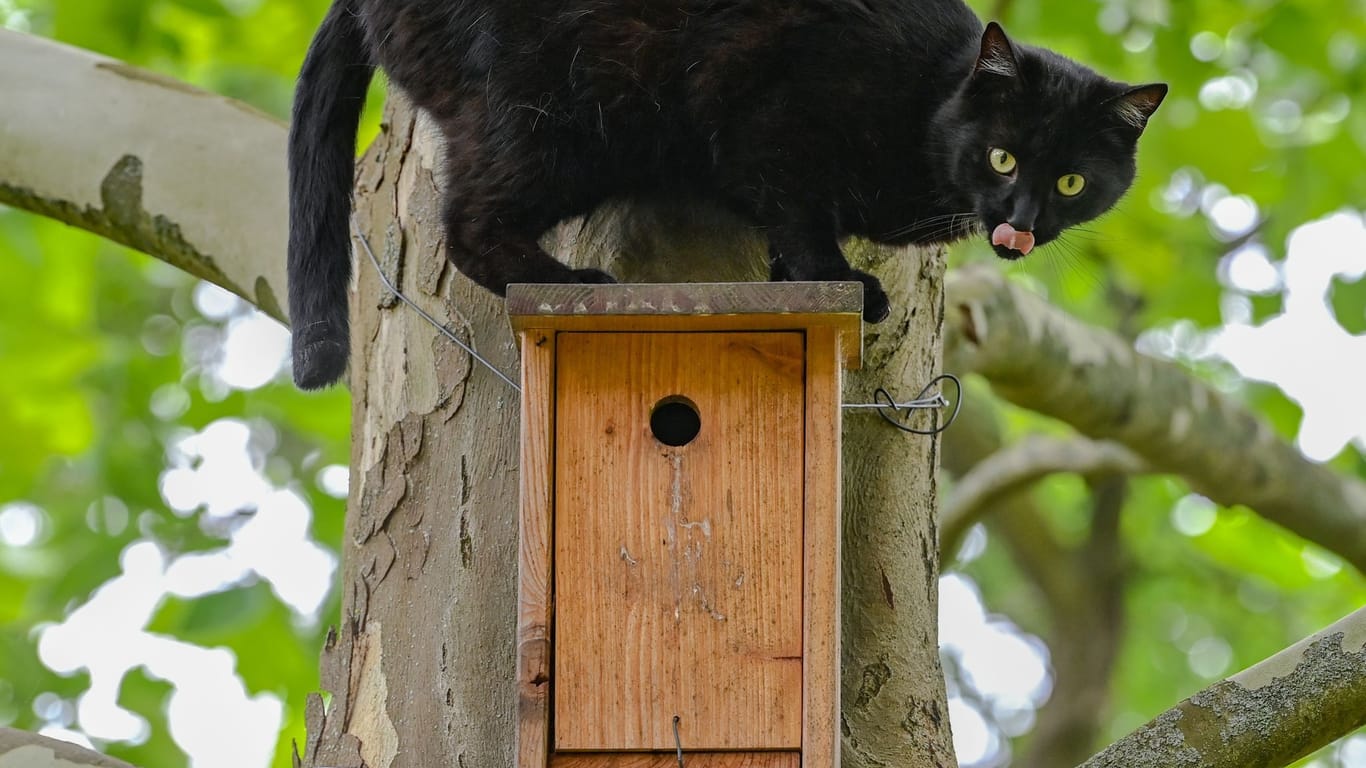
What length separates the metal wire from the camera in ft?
6.97

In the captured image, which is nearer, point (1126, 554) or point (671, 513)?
point (671, 513)

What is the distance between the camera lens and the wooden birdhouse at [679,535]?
175cm

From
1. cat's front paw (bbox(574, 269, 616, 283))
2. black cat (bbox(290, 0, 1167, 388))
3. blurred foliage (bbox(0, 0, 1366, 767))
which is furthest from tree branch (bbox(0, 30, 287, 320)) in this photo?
cat's front paw (bbox(574, 269, 616, 283))

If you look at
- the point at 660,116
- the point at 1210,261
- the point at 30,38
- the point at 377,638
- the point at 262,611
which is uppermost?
the point at 1210,261

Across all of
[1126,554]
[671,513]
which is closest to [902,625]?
[671,513]

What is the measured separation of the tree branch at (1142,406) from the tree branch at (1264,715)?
1.27m

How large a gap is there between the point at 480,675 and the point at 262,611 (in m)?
1.52

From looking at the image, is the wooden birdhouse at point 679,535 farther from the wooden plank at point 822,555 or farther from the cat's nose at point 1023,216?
the cat's nose at point 1023,216

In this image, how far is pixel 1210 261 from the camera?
15.5ft

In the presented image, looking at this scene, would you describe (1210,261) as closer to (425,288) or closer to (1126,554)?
(1126,554)

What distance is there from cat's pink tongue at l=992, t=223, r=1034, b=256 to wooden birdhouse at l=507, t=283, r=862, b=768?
0.43 meters

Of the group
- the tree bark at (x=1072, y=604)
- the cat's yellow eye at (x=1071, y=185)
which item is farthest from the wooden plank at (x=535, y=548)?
the tree bark at (x=1072, y=604)

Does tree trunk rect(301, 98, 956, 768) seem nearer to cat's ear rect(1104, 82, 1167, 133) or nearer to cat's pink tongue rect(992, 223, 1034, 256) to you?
cat's pink tongue rect(992, 223, 1034, 256)

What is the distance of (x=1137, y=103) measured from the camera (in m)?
2.17
